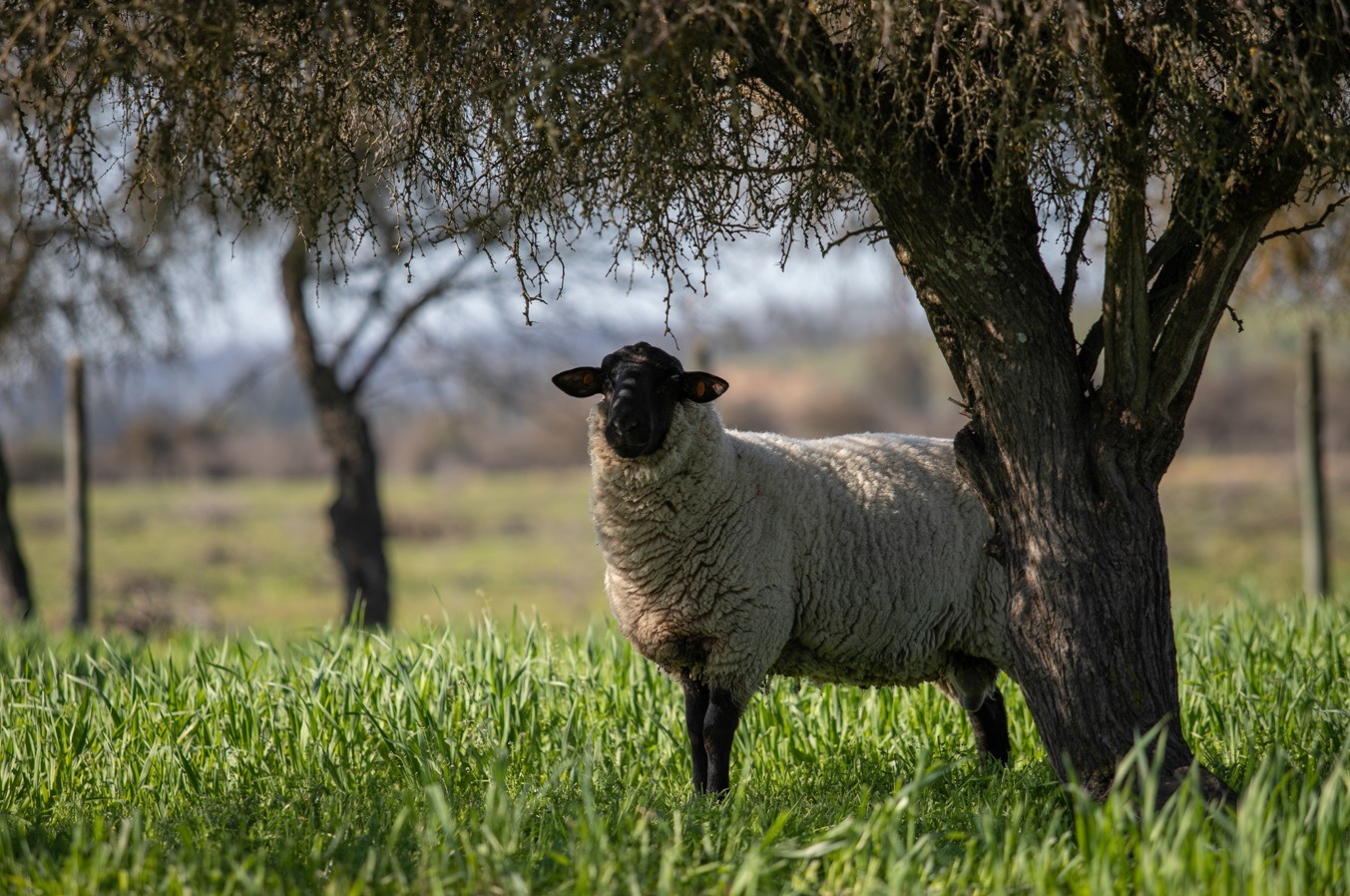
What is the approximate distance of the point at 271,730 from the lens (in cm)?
442

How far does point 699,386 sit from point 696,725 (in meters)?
1.28

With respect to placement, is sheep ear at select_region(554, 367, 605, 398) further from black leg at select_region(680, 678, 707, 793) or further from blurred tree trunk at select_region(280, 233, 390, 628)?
blurred tree trunk at select_region(280, 233, 390, 628)

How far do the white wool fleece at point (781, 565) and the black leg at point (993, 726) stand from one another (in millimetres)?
210

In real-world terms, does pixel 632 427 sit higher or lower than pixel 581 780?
higher

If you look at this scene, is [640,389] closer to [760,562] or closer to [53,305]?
[760,562]

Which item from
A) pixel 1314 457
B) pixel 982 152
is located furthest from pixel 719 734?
pixel 1314 457

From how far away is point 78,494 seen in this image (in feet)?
34.1

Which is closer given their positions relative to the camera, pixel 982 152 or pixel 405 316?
pixel 982 152

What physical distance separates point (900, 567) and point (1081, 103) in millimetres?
2050

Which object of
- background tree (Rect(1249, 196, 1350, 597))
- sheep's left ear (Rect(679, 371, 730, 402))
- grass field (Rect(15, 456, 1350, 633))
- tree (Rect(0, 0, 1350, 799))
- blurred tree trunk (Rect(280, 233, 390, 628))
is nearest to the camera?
A: tree (Rect(0, 0, 1350, 799))

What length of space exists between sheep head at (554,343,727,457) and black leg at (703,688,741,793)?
0.97 metres

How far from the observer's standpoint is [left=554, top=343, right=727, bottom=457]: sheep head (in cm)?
423

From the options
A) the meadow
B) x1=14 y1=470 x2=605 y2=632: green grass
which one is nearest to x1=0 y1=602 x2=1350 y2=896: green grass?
the meadow

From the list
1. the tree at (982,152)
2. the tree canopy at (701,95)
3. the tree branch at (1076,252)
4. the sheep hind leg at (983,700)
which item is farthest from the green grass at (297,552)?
the tree branch at (1076,252)
